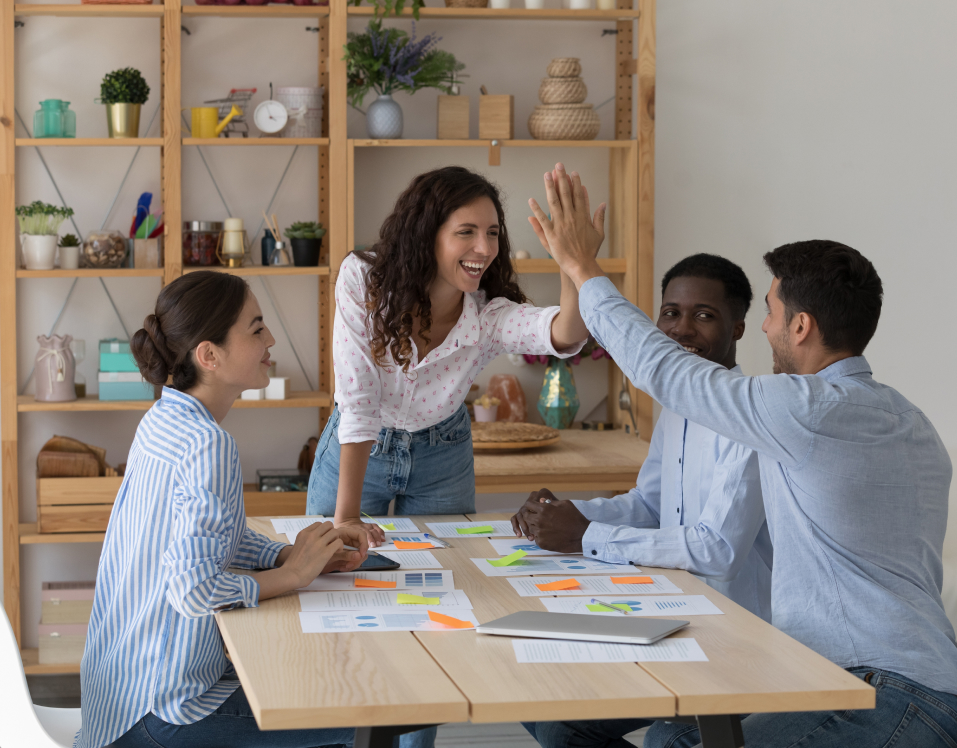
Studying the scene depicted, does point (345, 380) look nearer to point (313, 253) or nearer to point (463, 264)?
point (463, 264)

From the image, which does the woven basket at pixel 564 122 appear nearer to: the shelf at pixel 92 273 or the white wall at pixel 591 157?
the white wall at pixel 591 157

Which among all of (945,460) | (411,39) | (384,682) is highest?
(411,39)

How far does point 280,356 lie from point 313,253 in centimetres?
46

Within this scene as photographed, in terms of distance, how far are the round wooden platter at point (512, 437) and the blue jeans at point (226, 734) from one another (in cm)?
169

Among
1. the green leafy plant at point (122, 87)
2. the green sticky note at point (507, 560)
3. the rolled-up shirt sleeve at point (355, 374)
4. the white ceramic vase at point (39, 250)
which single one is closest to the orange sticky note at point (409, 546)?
the green sticky note at point (507, 560)

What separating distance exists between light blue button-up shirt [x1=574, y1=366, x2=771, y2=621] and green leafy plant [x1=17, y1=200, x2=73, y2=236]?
2.15 m

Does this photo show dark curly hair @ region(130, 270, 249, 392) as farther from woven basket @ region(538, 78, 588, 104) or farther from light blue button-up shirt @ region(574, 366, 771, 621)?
woven basket @ region(538, 78, 588, 104)

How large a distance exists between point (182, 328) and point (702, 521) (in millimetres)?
970

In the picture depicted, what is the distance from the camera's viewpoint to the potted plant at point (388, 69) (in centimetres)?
324

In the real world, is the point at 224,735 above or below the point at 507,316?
below

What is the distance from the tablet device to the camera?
1.29 m

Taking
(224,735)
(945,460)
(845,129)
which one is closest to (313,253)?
(845,129)

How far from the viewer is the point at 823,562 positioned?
145 centimetres

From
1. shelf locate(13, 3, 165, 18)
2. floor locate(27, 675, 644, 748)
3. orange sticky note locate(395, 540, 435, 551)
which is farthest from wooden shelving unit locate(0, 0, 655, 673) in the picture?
orange sticky note locate(395, 540, 435, 551)
